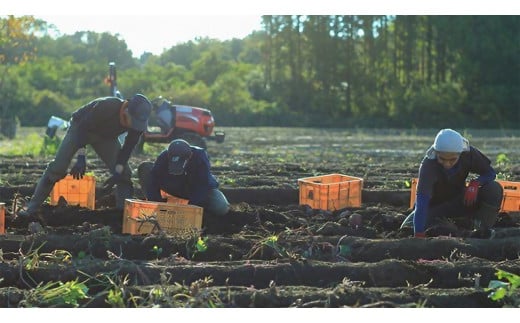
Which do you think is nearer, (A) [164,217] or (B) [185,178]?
(A) [164,217]

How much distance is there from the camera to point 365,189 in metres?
11.3

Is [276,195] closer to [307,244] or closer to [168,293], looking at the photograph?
[307,244]

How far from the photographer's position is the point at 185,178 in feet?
28.2

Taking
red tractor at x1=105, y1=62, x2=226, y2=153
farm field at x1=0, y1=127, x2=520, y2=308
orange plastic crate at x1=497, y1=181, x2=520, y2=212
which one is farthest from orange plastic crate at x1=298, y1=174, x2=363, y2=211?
red tractor at x1=105, y1=62, x2=226, y2=153

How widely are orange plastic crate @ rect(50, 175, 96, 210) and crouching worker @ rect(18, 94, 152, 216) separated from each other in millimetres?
488

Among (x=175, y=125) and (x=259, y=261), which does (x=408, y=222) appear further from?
(x=175, y=125)

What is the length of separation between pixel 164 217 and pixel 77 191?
2.36 meters

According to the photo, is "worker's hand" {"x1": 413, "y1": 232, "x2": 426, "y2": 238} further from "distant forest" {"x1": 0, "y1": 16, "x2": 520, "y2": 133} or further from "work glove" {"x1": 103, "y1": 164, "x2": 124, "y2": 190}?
"distant forest" {"x1": 0, "y1": 16, "x2": 520, "y2": 133}

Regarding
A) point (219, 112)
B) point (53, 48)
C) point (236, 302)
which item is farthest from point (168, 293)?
point (53, 48)

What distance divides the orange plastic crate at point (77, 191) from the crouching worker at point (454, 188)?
347 cm

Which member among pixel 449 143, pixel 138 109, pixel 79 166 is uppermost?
pixel 138 109

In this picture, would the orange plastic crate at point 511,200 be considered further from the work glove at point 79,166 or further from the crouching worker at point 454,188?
the work glove at point 79,166

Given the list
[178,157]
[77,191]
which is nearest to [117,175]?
[77,191]

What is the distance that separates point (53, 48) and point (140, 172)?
65.6 metres
